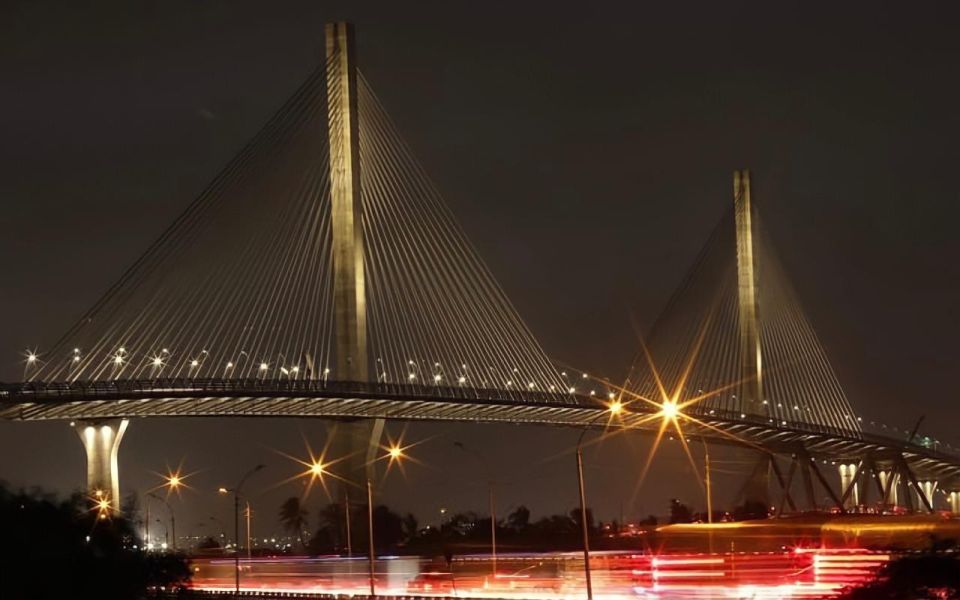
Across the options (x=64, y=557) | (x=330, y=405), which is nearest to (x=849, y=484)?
(x=330, y=405)

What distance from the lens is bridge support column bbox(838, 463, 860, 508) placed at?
135125mm

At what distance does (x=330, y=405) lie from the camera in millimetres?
85250

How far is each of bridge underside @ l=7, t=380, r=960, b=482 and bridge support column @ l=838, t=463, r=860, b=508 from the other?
75.6ft

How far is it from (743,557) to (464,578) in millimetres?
16178

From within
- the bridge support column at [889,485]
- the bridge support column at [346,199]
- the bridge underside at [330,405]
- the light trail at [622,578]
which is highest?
the bridge support column at [346,199]

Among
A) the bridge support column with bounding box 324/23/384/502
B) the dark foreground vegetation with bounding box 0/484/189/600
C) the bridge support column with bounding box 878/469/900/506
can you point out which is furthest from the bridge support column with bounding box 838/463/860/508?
the dark foreground vegetation with bounding box 0/484/189/600

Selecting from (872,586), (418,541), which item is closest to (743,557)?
(872,586)

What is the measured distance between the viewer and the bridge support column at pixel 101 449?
80688 mm

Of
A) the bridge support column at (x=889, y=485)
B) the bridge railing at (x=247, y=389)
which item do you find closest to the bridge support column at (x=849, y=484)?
the bridge support column at (x=889, y=485)

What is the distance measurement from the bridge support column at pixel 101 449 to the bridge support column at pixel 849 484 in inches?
2395

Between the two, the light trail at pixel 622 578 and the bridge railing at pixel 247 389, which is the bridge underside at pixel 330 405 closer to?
the bridge railing at pixel 247 389

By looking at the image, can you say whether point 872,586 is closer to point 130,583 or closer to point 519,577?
point 130,583

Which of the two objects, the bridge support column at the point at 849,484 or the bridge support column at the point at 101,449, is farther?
the bridge support column at the point at 849,484

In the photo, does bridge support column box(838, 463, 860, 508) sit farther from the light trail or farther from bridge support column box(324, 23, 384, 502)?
the light trail
